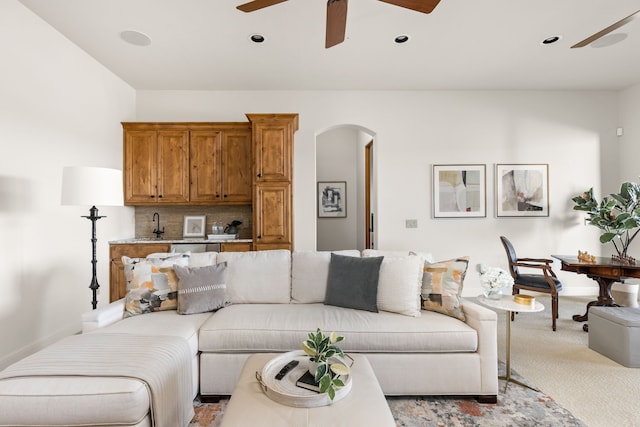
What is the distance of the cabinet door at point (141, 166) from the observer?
4234 mm

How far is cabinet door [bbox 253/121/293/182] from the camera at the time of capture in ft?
13.3

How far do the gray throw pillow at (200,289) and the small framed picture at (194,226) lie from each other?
2111mm

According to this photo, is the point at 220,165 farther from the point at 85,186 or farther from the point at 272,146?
the point at 85,186

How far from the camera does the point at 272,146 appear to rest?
4070mm

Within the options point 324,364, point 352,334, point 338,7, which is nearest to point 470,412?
point 352,334

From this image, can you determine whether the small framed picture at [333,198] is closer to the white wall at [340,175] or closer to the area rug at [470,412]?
the white wall at [340,175]

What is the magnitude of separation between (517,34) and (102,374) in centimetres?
429

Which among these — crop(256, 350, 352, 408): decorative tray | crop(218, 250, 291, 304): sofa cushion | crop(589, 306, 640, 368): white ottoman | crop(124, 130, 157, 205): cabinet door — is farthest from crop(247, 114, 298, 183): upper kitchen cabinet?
crop(589, 306, 640, 368): white ottoman

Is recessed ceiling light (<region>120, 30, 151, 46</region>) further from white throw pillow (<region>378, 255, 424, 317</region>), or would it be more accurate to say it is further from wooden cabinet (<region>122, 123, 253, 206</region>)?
white throw pillow (<region>378, 255, 424, 317</region>)

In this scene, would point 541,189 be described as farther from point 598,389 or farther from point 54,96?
point 54,96

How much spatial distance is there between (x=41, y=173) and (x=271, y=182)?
2.27 meters

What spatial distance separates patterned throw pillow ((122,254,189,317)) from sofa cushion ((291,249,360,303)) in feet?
3.08

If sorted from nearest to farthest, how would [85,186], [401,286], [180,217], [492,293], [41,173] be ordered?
[492,293]
[401,286]
[85,186]
[41,173]
[180,217]

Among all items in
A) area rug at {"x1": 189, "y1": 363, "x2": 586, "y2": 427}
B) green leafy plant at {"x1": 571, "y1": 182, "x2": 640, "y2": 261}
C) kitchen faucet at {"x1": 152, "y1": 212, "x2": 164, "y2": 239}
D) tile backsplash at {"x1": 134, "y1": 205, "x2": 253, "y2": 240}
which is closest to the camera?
area rug at {"x1": 189, "y1": 363, "x2": 586, "y2": 427}
